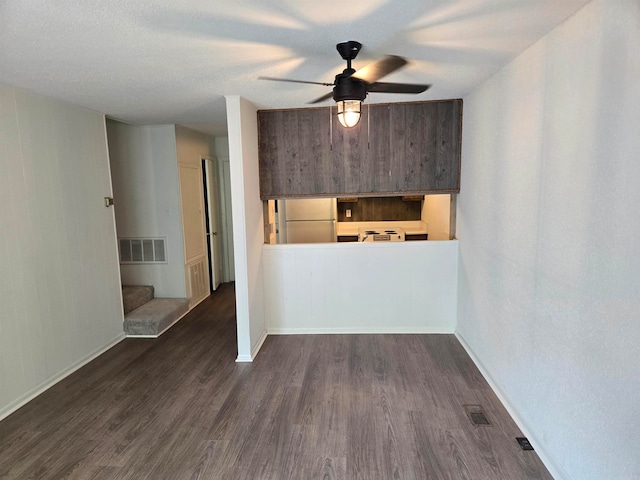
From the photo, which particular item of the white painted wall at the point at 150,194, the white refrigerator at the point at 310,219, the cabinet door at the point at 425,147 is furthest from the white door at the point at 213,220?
the cabinet door at the point at 425,147

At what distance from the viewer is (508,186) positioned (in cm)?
266

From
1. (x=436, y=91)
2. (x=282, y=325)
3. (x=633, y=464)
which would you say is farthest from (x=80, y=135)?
(x=633, y=464)

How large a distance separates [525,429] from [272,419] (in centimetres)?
168

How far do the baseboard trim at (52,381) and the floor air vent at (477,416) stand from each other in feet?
11.0

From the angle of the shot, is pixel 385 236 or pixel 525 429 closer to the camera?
pixel 525 429

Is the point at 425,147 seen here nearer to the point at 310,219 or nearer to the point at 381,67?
the point at 381,67

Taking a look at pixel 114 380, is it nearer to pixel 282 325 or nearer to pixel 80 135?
pixel 282 325

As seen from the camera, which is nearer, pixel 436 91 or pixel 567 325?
pixel 567 325

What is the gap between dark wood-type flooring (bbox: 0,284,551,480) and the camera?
7.24 feet

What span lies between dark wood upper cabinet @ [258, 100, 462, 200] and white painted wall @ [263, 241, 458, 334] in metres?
0.63

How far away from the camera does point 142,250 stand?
505 cm

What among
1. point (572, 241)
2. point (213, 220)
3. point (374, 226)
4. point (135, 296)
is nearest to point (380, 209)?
point (374, 226)

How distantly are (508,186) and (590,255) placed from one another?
1.03m

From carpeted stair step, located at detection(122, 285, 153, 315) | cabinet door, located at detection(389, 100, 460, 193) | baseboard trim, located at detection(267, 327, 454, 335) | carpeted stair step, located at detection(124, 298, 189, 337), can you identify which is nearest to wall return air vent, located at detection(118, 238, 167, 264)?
carpeted stair step, located at detection(122, 285, 153, 315)
